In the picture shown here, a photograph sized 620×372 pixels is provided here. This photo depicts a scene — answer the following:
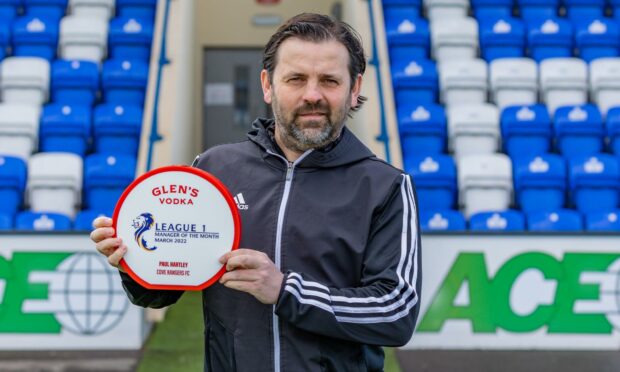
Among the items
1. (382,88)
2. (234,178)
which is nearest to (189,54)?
(382,88)

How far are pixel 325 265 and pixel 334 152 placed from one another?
236mm

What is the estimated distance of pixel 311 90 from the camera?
1.48 m

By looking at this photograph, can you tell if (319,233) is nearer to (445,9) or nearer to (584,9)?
(445,9)

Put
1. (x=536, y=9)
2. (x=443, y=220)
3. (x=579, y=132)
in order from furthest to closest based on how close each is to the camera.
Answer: (x=536, y=9), (x=579, y=132), (x=443, y=220)

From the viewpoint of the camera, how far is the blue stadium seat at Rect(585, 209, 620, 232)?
5094mm

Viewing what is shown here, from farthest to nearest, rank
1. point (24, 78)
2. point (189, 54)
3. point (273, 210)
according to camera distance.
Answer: point (189, 54)
point (24, 78)
point (273, 210)

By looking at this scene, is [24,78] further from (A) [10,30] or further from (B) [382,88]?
(B) [382,88]

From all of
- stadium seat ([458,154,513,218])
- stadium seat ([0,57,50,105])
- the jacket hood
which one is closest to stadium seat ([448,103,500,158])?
stadium seat ([458,154,513,218])

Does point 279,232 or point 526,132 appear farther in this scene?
point 526,132

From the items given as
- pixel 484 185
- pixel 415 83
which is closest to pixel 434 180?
pixel 484 185

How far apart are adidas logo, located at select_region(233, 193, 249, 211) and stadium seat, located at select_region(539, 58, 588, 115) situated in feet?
17.4

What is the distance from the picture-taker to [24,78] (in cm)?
620

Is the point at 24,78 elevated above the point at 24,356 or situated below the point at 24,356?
above

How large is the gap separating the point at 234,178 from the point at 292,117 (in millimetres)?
188
